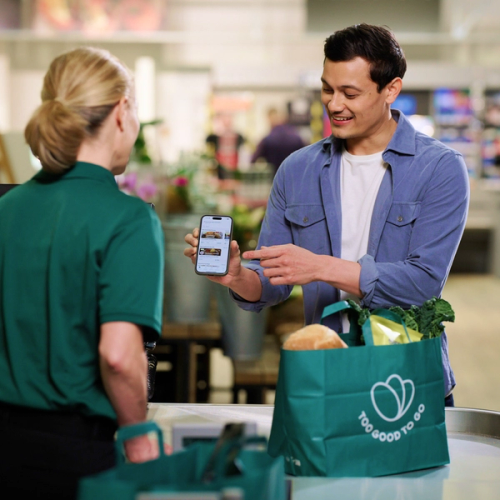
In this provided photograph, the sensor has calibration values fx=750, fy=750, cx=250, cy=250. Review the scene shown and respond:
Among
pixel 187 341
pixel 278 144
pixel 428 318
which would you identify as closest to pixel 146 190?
pixel 187 341

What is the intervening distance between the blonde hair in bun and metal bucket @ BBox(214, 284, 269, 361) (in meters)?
2.37

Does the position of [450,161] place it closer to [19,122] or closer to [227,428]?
[227,428]

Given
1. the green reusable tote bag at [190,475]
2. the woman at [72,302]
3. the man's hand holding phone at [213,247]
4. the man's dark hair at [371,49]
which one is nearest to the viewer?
the green reusable tote bag at [190,475]

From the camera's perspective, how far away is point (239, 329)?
3643mm

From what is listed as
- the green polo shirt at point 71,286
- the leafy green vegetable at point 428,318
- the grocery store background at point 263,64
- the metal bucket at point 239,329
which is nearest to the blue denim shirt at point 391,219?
the leafy green vegetable at point 428,318

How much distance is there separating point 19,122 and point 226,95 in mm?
3619

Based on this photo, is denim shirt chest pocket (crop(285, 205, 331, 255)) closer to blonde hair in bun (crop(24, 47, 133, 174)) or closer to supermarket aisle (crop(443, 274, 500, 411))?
blonde hair in bun (crop(24, 47, 133, 174))

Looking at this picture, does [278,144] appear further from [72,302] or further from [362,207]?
[72,302]

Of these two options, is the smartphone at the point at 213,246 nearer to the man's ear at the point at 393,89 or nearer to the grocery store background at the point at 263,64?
the man's ear at the point at 393,89

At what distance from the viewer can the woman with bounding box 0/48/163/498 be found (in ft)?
3.84

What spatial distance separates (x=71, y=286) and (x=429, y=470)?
2.53 feet

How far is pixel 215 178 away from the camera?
905cm

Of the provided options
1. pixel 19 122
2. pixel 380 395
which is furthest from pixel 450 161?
pixel 19 122

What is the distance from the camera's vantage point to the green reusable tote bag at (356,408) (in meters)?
1.28
